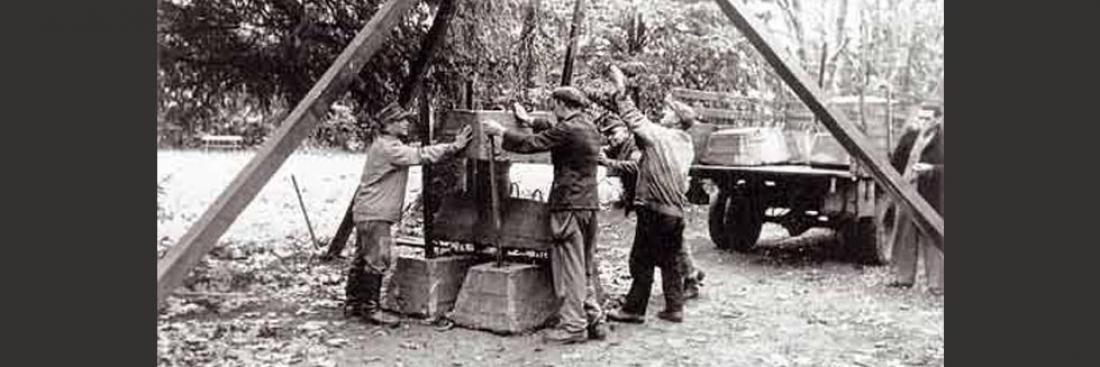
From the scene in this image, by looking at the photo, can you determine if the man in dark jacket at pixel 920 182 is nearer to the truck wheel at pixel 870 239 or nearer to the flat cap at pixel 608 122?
the truck wheel at pixel 870 239

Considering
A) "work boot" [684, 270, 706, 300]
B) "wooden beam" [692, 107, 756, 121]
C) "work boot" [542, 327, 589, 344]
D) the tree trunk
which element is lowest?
"work boot" [542, 327, 589, 344]

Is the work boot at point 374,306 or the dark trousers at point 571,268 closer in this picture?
the dark trousers at point 571,268

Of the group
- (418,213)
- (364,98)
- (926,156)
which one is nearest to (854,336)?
(926,156)

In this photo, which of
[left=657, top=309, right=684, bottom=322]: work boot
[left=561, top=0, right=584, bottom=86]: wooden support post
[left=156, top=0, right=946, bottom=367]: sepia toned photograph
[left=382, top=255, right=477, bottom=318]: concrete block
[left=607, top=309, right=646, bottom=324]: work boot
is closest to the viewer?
[left=156, top=0, right=946, bottom=367]: sepia toned photograph

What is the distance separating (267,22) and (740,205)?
5.66 meters

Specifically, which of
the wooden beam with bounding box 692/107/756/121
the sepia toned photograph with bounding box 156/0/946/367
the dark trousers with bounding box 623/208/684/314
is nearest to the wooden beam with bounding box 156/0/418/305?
the sepia toned photograph with bounding box 156/0/946/367

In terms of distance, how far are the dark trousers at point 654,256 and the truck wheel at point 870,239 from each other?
3.36 meters

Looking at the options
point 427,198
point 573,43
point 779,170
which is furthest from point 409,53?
point 779,170

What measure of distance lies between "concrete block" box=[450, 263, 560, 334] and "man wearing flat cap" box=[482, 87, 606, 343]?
27 centimetres

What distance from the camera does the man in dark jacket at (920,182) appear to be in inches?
301

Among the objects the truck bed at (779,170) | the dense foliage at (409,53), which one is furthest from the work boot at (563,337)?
the truck bed at (779,170)

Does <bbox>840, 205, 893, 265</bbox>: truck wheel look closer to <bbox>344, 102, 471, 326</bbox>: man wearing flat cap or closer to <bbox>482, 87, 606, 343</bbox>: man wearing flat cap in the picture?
<bbox>482, 87, 606, 343</bbox>: man wearing flat cap

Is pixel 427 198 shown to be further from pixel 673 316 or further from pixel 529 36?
pixel 529 36

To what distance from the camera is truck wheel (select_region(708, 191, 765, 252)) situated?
11617mm
